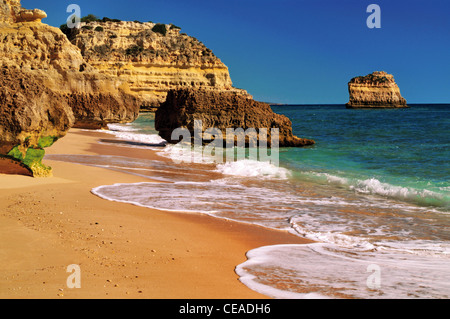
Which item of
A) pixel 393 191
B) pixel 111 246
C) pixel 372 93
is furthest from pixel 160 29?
pixel 111 246

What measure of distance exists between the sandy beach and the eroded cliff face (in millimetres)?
48444

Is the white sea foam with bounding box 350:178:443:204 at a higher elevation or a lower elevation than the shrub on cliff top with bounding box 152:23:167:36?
lower

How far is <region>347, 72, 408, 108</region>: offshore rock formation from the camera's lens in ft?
337

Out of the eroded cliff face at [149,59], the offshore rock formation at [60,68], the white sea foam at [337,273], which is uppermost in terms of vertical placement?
the eroded cliff face at [149,59]

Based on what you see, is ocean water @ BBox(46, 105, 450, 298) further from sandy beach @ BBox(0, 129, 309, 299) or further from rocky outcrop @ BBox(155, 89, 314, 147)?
rocky outcrop @ BBox(155, 89, 314, 147)

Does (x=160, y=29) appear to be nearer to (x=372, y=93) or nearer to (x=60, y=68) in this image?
(x=60, y=68)

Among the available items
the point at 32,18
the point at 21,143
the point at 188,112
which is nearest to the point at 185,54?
the point at 32,18

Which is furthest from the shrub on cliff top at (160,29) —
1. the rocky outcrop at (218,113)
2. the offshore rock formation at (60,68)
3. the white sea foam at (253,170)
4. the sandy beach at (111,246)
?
the sandy beach at (111,246)

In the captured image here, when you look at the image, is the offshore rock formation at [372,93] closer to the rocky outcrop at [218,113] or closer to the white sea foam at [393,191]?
the rocky outcrop at [218,113]

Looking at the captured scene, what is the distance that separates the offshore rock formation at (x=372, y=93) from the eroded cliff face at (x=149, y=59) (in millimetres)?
51340

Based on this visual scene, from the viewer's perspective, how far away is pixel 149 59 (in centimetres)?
5650

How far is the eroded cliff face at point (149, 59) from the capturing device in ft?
180

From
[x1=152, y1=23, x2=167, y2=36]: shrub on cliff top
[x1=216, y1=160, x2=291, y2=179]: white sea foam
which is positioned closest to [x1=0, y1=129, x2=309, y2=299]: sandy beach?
[x1=216, y1=160, x2=291, y2=179]: white sea foam
